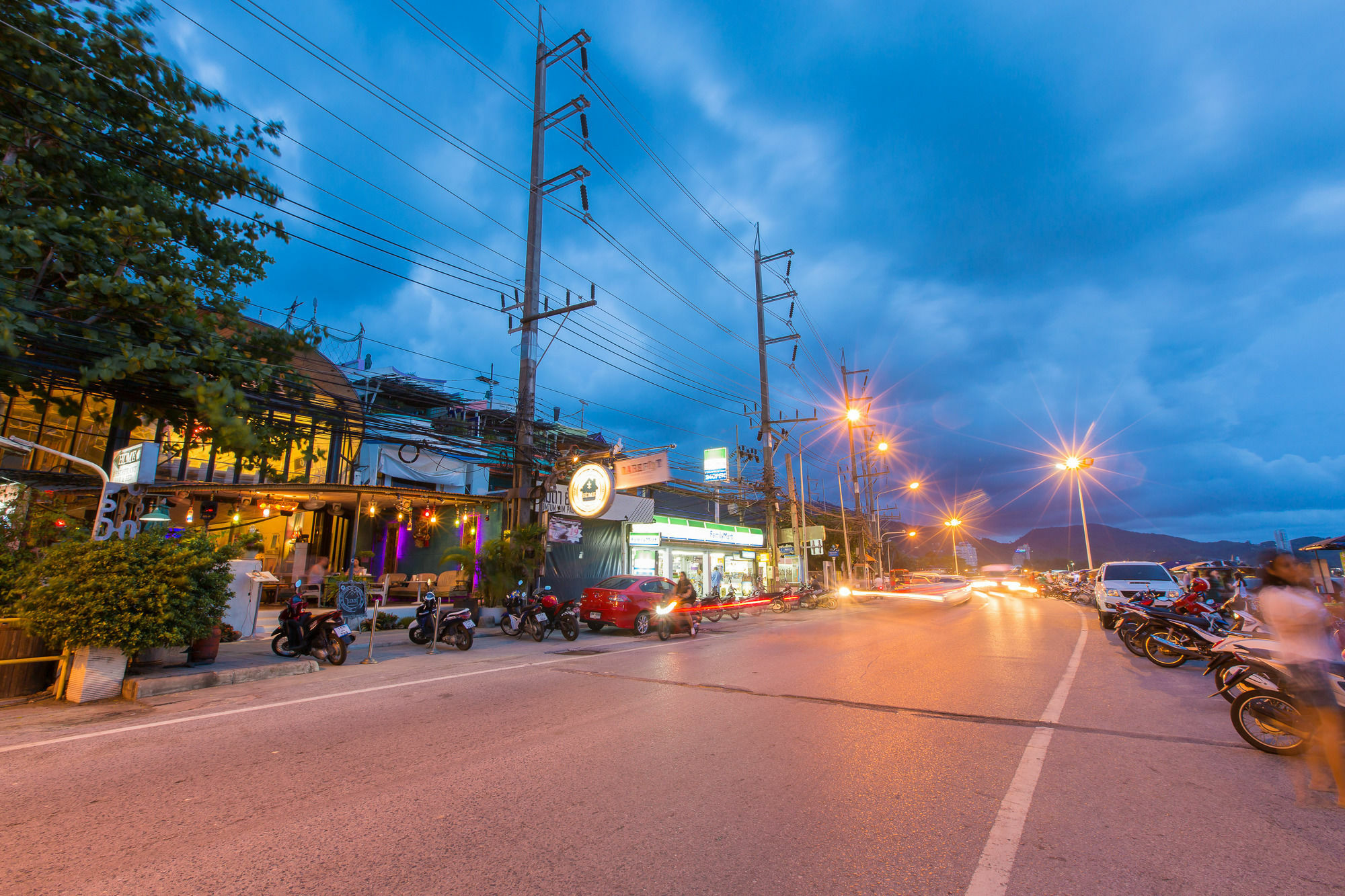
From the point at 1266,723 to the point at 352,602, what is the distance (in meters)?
15.7

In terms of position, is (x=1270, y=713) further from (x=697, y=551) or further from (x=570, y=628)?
(x=697, y=551)

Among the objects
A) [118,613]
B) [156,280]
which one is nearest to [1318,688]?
[118,613]

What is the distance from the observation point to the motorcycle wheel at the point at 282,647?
1058 centimetres

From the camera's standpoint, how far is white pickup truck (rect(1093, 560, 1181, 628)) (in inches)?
640

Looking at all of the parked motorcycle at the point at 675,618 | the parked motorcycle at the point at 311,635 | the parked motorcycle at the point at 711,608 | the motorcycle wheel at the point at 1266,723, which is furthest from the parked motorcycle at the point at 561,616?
the motorcycle wheel at the point at 1266,723

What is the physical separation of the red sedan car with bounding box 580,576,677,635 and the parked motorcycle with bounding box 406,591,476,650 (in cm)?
347

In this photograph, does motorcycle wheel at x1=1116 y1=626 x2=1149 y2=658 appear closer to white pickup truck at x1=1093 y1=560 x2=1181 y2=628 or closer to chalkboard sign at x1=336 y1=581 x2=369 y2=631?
white pickup truck at x1=1093 y1=560 x2=1181 y2=628

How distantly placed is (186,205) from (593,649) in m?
11.6

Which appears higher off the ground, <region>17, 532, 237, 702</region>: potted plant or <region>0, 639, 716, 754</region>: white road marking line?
<region>17, 532, 237, 702</region>: potted plant

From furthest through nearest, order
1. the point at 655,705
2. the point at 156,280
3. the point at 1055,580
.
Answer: the point at 1055,580
the point at 156,280
the point at 655,705

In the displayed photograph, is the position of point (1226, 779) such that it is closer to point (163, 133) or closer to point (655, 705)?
point (655, 705)

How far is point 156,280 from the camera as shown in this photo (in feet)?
31.2

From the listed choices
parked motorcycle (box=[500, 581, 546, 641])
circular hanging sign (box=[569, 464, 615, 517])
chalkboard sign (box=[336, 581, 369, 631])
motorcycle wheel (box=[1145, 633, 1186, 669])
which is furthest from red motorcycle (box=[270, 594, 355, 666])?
motorcycle wheel (box=[1145, 633, 1186, 669])

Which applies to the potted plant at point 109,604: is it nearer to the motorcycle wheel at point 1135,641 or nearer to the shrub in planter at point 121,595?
the shrub in planter at point 121,595
